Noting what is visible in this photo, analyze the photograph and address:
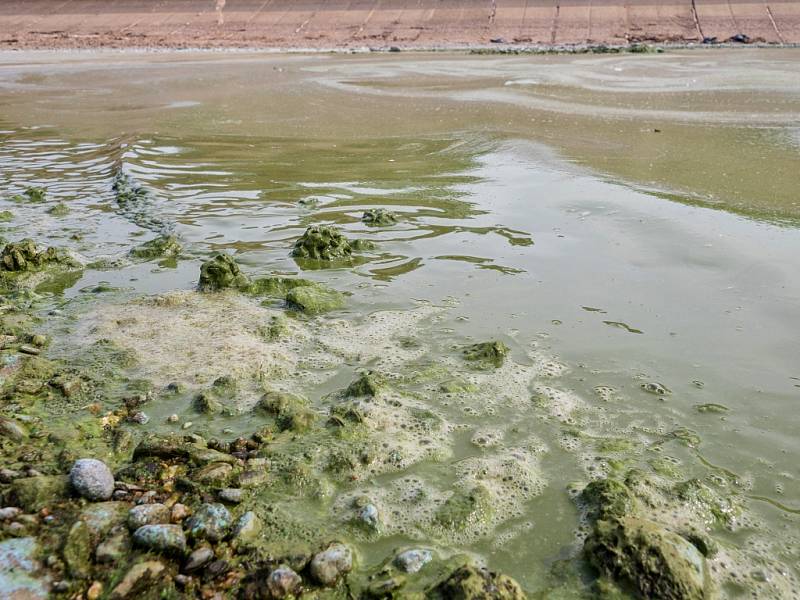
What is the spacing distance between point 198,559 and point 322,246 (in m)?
3.62

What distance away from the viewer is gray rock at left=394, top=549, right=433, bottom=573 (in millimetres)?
2521

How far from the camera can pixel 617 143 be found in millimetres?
9945

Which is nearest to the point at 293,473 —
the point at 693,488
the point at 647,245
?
the point at 693,488

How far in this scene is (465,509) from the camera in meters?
2.86

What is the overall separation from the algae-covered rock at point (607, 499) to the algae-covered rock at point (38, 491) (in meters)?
2.08

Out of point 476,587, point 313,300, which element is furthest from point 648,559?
point 313,300

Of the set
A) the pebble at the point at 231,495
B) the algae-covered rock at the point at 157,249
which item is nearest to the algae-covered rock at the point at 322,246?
the algae-covered rock at the point at 157,249

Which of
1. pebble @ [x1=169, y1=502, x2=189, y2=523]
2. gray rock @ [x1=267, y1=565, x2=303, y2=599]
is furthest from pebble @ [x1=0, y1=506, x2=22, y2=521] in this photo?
gray rock @ [x1=267, y1=565, x2=303, y2=599]

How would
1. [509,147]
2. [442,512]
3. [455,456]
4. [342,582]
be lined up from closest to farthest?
[342,582] → [442,512] → [455,456] → [509,147]

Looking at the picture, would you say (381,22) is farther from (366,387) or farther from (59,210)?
(366,387)

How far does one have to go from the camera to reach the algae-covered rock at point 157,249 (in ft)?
19.3

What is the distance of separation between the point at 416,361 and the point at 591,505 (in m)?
1.50

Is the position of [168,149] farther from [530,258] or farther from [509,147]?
[530,258]

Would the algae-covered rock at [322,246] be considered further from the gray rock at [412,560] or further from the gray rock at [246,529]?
the gray rock at [412,560]
